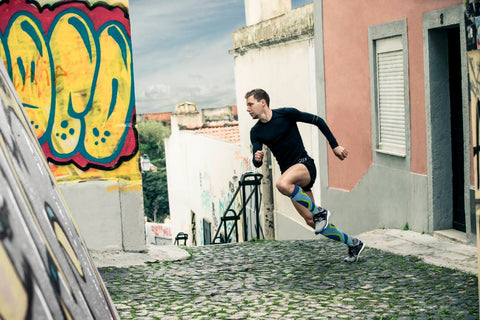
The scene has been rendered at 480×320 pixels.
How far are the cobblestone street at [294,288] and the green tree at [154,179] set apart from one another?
3907cm

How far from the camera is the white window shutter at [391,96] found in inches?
425

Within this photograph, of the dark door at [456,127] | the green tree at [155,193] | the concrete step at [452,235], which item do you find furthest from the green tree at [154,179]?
the concrete step at [452,235]

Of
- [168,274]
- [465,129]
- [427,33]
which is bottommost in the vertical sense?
[168,274]

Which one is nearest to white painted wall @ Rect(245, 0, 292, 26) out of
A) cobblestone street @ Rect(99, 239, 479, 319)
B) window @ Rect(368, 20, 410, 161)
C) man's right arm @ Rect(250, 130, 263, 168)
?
window @ Rect(368, 20, 410, 161)

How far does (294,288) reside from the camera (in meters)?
6.79

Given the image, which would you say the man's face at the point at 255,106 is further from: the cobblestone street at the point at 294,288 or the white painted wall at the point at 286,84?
the white painted wall at the point at 286,84

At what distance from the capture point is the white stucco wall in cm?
2206

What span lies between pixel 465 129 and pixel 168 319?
4527 millimetres

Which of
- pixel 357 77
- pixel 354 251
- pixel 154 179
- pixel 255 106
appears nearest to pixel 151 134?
pixel 154 179

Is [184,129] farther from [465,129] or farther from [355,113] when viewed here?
[465,129]

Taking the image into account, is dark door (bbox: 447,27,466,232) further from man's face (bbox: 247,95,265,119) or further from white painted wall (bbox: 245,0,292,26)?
white painted wall (bbox: 245,0,292,26)

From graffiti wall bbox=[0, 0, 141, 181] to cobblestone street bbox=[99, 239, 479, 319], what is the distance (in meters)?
1.40

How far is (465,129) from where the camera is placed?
8.61m

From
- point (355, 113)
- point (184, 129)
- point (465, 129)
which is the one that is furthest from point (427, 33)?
point (184, 129)
